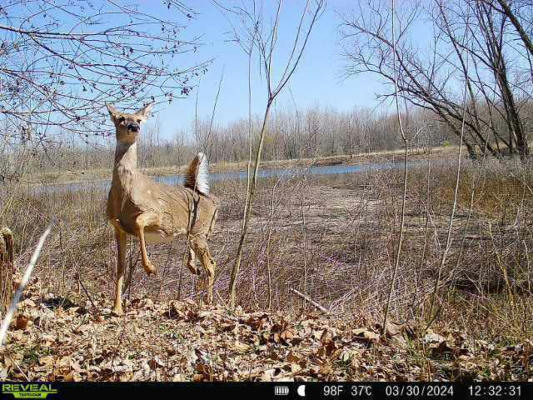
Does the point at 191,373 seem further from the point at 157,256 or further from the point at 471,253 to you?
the point at 157,256

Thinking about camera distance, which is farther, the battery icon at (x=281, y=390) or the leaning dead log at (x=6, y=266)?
the leaning dead log at (x=6, y=266)

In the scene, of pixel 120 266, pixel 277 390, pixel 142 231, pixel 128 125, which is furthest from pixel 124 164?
pixel 277 390

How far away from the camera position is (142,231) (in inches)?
198

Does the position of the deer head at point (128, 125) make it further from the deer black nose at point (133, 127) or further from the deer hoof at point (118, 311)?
the deer hoof at point (118, 311)

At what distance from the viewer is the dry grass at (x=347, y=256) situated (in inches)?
230

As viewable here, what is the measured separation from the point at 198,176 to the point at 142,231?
2.10 meters

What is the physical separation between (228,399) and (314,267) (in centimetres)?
591

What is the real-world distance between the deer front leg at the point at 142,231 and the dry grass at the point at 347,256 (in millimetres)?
680

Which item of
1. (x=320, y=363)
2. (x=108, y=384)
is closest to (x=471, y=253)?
(x=320, y=363)

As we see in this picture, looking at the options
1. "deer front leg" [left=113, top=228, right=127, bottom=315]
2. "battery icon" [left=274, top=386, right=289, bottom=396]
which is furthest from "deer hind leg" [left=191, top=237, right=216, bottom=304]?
"battery icon" [left=274, top=386, right=289, bottom=396]

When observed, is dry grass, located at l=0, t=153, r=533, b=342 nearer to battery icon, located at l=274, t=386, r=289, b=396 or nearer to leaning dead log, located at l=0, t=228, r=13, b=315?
leaning dead log, located at l=0, t=228, r=13, b=315

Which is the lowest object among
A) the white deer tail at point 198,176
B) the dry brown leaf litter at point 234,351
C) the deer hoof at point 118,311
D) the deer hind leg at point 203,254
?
the dry brown leaf litter at point 234,351

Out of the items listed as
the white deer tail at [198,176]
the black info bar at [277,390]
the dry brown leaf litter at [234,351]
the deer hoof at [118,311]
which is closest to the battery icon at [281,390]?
the black info bar at [277,390]

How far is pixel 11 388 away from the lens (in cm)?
314
